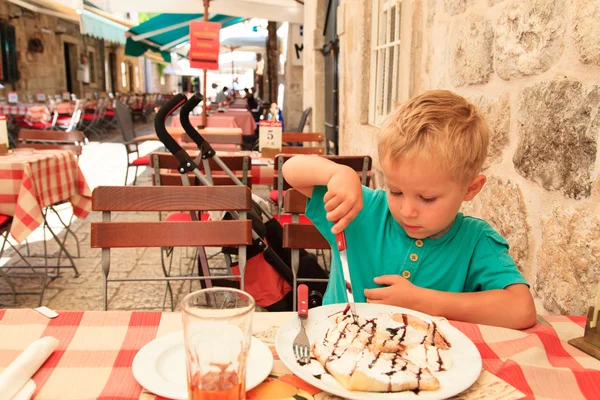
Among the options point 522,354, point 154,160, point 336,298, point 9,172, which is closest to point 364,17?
point 154,160

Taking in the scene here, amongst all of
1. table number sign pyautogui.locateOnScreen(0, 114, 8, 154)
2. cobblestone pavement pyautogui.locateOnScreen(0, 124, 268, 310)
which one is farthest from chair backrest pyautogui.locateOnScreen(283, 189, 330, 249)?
table number sign pyautogui.locateOnScreen(0, 114, 8, 154)

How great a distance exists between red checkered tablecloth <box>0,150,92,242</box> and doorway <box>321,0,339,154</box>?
3.48 m

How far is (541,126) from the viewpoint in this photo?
1355 millimetres

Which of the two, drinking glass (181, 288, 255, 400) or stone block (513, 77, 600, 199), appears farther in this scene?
stone block (513, 77, 600, 199)

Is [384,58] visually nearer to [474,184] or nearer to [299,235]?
[299,235]

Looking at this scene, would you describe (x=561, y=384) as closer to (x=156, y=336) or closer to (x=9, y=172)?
(x=156, y=336)

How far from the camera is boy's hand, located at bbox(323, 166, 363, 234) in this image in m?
0.98

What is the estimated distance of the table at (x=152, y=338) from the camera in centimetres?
68

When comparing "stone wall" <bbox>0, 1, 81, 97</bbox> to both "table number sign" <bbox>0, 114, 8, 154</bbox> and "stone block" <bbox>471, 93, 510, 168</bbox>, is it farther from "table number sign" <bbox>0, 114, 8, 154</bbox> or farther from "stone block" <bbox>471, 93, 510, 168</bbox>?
"stone block" <bbox>471, 93, 510, 168</bbox>

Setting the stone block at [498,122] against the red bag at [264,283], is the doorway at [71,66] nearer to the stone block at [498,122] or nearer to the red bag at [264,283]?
the red bag at [264,283]

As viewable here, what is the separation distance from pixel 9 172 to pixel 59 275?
0.94 m

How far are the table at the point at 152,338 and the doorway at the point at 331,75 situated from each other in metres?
5.16

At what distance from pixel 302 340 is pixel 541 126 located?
98 cm

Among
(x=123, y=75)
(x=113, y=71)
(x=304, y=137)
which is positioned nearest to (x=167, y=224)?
(x=304, y=137)
